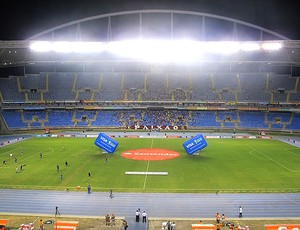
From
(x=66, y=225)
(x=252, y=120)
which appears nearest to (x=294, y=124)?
(x=252, y=120)

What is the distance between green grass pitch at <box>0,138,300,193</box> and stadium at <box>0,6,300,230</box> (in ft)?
0.51

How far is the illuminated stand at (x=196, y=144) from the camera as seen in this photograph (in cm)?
4384

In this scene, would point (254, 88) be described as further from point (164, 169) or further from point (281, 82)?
point (164, 169)

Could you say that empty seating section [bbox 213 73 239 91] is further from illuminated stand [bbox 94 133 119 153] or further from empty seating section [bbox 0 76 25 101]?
empty seating section [bbox 0 76 25 101]

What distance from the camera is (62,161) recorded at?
42.1 m

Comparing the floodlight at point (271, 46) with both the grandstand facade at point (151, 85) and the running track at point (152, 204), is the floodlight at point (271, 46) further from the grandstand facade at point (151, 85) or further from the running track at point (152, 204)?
the running track at point (152, 204)

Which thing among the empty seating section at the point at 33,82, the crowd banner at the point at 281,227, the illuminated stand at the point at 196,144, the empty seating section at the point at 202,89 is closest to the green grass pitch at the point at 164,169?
the illuminated stand at the point at 196,144

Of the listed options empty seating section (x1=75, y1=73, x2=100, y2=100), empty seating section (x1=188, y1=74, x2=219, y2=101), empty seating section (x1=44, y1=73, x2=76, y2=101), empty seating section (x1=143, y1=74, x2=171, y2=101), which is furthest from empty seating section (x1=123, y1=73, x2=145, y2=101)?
empty seating section (x1=44, y1=73, x2=76, y2=101)

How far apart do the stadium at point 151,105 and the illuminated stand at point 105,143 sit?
133cm

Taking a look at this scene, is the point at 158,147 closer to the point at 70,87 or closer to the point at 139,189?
the point at 139,189

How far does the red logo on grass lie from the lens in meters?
44.0

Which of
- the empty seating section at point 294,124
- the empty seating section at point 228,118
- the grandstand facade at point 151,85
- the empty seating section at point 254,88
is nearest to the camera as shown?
the empty seating section at point 294,124

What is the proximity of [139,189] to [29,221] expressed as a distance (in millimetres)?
10710

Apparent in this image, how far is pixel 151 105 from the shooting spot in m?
79.0
